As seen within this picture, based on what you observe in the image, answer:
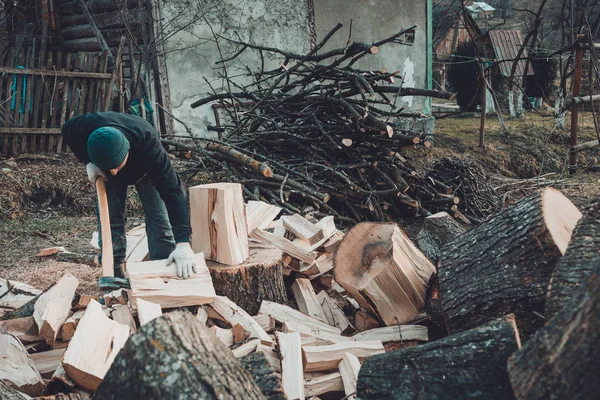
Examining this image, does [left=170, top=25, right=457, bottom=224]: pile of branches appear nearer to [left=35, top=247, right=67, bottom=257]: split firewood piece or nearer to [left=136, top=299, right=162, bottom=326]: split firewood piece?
[left=35, top=247, right=67, bottom=257]: split firewood piece

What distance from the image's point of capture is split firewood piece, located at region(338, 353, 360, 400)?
116 inches

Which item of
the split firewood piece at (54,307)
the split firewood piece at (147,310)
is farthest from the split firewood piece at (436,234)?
the split firewood piece at (54,307)

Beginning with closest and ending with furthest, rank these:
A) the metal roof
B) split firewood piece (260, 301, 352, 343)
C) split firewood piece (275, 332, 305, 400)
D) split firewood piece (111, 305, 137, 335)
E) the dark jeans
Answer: split firewood piece (275, 332, 305, 400)
split firewood piece (111, 305, 137, 335)
split firewood piece (260, 301, 352, 343)
the dark jeans
the metal roof

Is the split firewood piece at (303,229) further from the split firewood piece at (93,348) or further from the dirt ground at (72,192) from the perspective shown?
the split firewood piece at (93,348)

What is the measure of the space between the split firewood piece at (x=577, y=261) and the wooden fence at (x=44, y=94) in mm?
7632

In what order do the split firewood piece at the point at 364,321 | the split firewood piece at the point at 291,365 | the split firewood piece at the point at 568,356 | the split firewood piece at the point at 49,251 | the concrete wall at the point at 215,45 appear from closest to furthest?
the split firewood piece at the point at 568,356, the split firewood piece at the point at 291,365, the split firewood piece at the point at 364,321, the split firewood piece at the point at 49,251, the concrete wall at the point at 215,45

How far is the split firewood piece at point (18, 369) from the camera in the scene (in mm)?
2672

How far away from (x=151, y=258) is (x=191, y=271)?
966 millimetres

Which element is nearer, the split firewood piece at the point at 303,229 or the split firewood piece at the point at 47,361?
the split firewood piece at the point at 47,361

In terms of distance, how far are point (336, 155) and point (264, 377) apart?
4.29 metres

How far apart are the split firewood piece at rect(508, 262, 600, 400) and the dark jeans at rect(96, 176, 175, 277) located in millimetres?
2881

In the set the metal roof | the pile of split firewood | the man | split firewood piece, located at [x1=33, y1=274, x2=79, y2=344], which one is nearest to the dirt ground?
split firewood piece, located at [x1=33, y1=274, x2=79, y2=344]

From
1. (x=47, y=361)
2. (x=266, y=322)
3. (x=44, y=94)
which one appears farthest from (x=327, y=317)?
(x=44, y=94)

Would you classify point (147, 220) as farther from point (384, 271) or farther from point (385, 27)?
point (385, 27)
